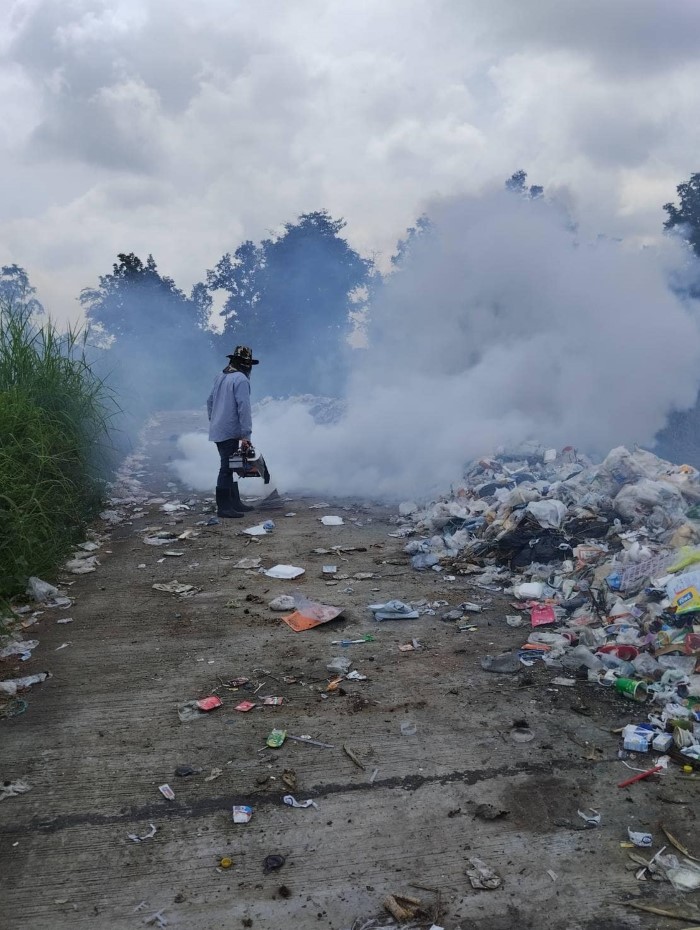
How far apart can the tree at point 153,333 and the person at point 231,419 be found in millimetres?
11182

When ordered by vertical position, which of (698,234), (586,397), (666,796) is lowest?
(666,796)

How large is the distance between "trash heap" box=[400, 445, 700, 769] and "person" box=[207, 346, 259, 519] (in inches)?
71.2

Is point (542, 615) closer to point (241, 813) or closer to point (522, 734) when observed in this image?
point (522, 734)

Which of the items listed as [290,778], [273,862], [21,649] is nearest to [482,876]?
[273,862]

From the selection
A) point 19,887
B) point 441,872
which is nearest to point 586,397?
point 441,872

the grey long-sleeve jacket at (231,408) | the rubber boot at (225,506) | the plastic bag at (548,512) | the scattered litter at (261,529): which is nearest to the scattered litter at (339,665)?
the plastic bag at (548,512)

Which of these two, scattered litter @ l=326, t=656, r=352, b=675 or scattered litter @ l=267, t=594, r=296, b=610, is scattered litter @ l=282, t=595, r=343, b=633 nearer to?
scattered litter @ l=267, t=594, r=296, b=610

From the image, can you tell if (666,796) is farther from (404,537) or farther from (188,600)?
(404,537)

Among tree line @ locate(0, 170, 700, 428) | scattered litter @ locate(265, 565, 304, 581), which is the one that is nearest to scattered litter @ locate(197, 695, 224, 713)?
scattered litter @ locate(265, 565, 304, 581)

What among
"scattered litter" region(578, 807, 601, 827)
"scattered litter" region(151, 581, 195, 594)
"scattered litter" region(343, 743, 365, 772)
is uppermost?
"scattered litter" region(151, 581, 195, 594)

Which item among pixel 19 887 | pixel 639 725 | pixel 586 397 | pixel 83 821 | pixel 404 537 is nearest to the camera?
pixel 19 887

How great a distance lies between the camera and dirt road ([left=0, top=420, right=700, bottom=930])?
2.07 meters

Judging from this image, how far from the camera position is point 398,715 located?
310 centimetres

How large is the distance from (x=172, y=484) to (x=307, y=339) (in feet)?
36.6
